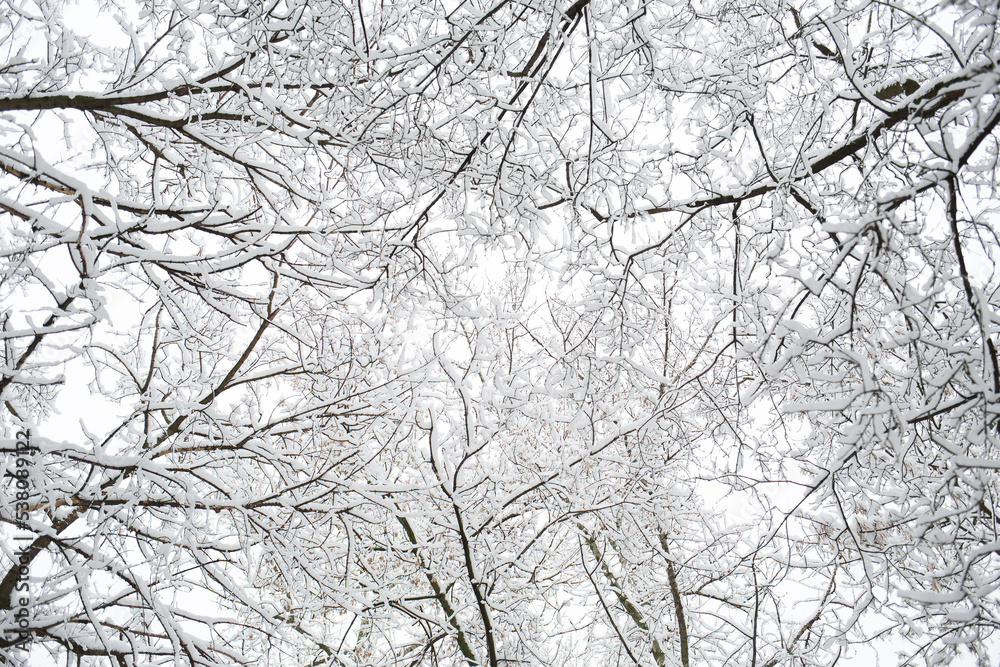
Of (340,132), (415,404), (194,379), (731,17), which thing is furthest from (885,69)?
(194,379)

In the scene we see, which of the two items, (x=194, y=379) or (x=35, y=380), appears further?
(x=194, y=379)

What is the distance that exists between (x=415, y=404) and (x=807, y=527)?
12.0 ft

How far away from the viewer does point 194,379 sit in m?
3.70

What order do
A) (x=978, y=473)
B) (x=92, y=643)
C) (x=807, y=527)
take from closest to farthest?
(x=978, y=473), (x=92, y=643), (x=807, y=527)

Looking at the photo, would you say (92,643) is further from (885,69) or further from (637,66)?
(885,69)

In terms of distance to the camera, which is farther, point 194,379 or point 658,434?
point 658,434

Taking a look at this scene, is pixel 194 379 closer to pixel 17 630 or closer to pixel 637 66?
pixel 17 630

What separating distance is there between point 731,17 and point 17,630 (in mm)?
4404

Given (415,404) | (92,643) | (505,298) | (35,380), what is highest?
(505,298)

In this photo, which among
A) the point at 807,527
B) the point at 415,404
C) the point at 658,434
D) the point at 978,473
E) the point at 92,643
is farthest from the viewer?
the point at 807,527

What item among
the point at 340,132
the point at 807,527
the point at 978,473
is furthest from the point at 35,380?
the point at 807,527

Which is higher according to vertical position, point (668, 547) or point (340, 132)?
point (340, 132)

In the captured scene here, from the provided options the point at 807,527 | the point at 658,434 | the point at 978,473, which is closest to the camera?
the point at 978,473

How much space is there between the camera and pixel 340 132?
2402mm
